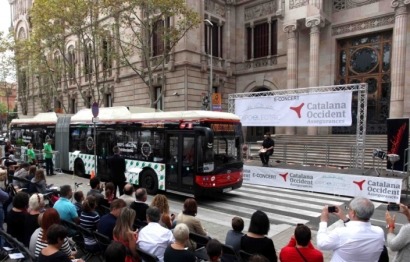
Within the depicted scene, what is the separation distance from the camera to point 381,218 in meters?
9.19

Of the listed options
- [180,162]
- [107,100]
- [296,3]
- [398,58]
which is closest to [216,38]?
[296,3]

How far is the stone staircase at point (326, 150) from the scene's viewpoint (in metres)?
17.2

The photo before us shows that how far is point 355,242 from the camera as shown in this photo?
10.8ft

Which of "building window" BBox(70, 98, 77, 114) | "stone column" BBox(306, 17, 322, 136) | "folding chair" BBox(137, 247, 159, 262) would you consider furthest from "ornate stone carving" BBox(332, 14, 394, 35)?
"building window" BBox(70, 98, 77, 114)

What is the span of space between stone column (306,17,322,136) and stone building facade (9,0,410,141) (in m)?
0.07

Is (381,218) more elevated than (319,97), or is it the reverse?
(319,97)

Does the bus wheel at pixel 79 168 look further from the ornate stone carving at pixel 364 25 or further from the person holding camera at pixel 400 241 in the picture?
the ornate stone carving at pixel 364 25

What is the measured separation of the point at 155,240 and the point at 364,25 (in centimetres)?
2430

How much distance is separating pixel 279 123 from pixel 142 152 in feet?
23.1

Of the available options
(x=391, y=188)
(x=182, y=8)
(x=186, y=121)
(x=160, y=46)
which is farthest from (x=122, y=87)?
(x=391, y=188)

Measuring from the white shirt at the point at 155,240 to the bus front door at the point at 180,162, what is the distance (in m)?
5.91

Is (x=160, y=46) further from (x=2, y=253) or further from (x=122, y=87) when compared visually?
(x=2, y=253)

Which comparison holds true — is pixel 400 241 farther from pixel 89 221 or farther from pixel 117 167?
pixel 117 167

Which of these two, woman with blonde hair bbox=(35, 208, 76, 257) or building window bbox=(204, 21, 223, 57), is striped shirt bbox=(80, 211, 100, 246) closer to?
woman with blonde hair bbox=(35, 208, 76, 257)
